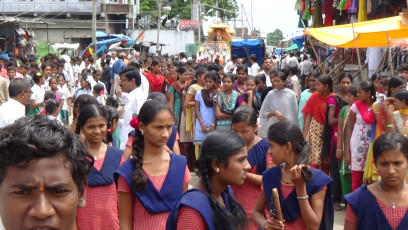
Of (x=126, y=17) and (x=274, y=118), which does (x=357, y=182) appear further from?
(x=126, y=17)

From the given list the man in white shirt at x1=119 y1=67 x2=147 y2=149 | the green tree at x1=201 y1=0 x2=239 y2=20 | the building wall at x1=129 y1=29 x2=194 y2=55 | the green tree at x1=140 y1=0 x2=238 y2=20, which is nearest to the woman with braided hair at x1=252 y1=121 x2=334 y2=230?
the man in white shirt at x1=119 y1=67 x2=147 y2=149

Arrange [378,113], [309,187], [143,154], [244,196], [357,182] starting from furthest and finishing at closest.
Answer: [357,182], [378,113], [244,196], [143,154], [309,187]

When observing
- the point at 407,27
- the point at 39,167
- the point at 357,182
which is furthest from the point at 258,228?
the point at 407,27

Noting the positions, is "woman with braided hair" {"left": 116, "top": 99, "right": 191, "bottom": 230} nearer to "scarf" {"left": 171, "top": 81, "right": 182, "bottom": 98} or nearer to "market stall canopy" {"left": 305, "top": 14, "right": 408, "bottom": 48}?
"market stall canopy" {"left": 305, "top": 14, "right": 408, "bottom": 48}

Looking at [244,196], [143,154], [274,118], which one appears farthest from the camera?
[274,118]

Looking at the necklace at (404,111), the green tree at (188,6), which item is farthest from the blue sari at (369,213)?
the green tree at (188,6)

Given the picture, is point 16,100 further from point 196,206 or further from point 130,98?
point 196,206

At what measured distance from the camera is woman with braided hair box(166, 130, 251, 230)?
140 inches

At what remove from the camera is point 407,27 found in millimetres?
10242

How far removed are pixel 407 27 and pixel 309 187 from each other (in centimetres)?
649

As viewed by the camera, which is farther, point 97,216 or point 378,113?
point 378,113

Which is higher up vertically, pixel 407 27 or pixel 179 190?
pixel 407 27

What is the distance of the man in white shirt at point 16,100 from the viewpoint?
773 cm

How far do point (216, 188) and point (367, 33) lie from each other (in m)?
6.92
